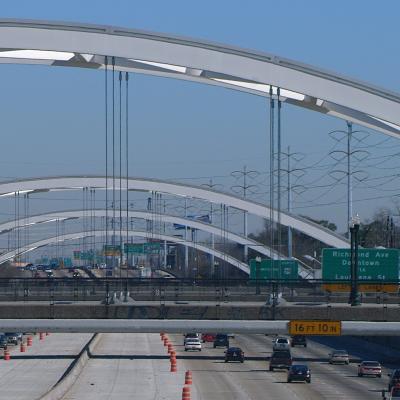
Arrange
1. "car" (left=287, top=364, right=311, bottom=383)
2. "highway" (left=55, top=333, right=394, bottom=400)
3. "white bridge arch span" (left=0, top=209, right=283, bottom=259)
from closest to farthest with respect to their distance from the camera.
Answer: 1. "highway" (left=55, top=333, right=394, bottom=400)
2. "car" (left=287, top=364, right=311, bottom=383)
3. "white bridge arch span" (left=0, top=209, right=283, bottom=259)

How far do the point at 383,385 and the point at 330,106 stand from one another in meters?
17.7

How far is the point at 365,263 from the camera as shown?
5919 centimetres

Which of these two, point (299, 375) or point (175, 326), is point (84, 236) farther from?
point (175, 326)

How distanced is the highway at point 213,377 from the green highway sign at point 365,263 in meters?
4.60

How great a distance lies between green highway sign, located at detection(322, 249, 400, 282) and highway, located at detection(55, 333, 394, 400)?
4596 millimetres

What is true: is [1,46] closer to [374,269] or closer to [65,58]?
[65,58]

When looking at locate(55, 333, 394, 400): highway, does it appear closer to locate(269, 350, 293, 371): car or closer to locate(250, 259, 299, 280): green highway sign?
locate(269, 350, 293, 371): car

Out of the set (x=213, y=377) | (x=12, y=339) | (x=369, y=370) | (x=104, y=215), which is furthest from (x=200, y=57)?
(x=104, y=215)

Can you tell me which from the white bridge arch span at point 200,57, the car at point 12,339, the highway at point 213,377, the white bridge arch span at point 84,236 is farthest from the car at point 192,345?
the white bridge arch span at point 84,236

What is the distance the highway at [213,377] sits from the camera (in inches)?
1686

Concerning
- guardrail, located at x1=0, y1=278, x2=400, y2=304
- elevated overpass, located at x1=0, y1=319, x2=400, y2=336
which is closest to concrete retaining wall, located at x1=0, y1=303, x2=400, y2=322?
elevated overpass, located at x1=0, y1=319, x2=400, y2=336

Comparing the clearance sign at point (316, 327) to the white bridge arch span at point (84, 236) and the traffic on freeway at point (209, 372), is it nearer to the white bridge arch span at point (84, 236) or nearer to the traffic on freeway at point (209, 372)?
the traffic on freeway at point (209, 372)

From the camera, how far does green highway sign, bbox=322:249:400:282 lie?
5847 cm

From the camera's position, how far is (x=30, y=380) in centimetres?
5350
